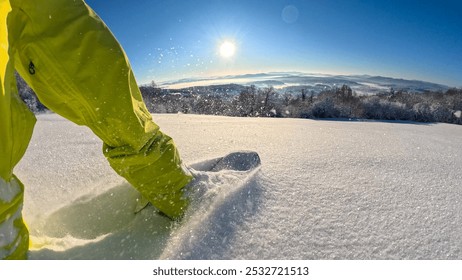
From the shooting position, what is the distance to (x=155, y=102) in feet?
23.6

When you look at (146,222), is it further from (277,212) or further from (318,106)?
(318,106)

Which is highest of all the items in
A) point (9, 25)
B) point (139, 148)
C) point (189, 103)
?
point (9, 25)

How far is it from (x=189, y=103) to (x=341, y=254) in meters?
7.75

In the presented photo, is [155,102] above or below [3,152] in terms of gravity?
below

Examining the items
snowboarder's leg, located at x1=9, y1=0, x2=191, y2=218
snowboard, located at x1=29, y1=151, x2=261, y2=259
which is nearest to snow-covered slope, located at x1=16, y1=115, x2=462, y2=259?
snowboard, located at x1=29, y1=151, x2=261, y2=259

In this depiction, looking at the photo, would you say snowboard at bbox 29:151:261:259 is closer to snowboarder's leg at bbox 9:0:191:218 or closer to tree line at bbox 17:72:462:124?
snowboarder's leg at bbox 9:0:191:218

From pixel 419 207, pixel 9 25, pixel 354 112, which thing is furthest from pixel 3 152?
pixel 354 112

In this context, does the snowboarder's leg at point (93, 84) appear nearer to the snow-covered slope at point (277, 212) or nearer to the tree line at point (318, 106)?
the snow-covered slope at point (277, 212)

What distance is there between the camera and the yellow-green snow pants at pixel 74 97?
0.50 meters

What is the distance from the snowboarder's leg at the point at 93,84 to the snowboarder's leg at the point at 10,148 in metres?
0.05

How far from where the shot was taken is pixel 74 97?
61 cm

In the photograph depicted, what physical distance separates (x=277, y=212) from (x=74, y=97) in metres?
0.45

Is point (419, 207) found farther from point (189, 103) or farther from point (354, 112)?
point (189, 103)

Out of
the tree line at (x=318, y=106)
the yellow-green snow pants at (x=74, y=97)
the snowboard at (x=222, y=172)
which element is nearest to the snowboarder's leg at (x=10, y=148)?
the yellow-green snow pants at (x=74, y=97)
